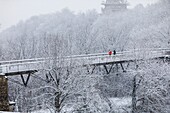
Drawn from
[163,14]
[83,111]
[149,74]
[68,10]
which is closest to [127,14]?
[163,14]

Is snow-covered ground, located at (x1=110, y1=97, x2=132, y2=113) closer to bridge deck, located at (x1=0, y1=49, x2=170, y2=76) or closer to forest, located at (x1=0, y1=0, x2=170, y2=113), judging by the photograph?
forest, located at (x1=0, y1=0, x2=170, y2=113)

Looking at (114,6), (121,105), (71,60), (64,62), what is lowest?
(121,105)

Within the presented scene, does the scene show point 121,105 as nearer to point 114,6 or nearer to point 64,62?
point 64,62

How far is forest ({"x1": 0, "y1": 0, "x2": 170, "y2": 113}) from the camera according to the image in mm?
21500

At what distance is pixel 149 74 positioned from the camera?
82.0 feet

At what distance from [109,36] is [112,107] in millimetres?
26860

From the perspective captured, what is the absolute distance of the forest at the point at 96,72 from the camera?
70.5ft

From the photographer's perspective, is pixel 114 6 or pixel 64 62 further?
pixel 114 6

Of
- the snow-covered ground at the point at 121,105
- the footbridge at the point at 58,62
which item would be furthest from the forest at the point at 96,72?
the footbridge at the point at 58,62

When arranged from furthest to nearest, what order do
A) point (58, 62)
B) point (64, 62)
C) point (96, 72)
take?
point (96, 72) < point (64, 62) < point (58, 62)

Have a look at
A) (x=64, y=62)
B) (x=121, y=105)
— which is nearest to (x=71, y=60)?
(x=64, y=62)

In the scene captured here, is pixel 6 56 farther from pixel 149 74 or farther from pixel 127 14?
pixel 127 14

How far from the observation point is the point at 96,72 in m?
34.2

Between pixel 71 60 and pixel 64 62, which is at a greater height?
pixel 71 60
